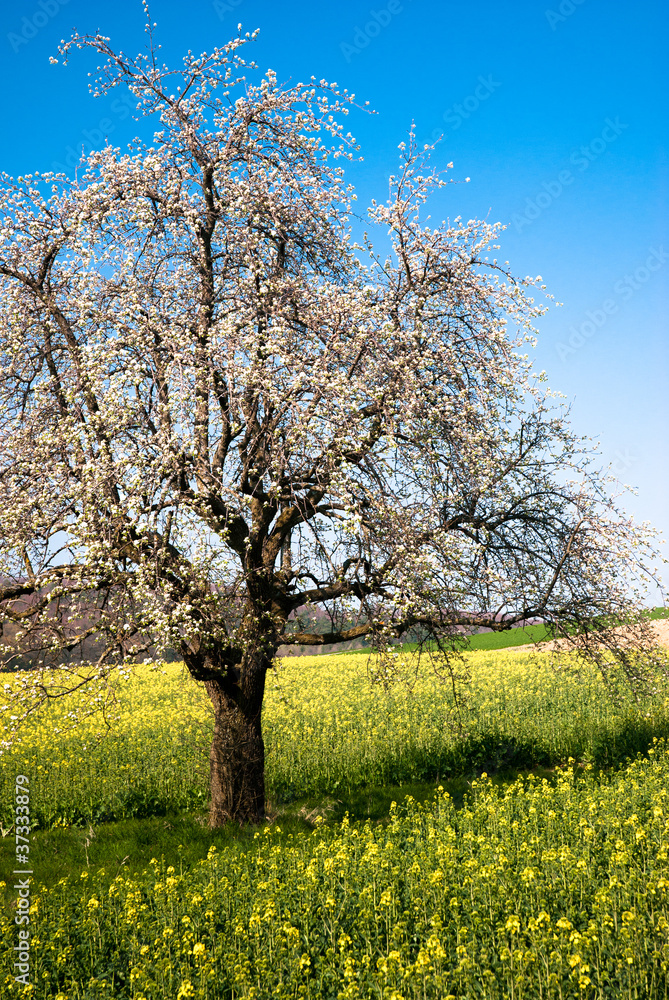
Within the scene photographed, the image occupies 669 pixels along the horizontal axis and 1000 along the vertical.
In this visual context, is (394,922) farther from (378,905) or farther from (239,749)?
(239,749)

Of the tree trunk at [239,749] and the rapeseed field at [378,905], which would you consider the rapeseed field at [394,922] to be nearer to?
the rapeseed field at [378,905]

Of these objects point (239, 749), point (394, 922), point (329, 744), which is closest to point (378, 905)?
point (394, 922)

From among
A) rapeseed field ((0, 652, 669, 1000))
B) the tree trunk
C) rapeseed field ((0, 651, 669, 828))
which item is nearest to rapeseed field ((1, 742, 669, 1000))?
rapeseed field ((0, 652, 669, 1000))

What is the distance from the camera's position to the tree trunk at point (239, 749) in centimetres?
1378

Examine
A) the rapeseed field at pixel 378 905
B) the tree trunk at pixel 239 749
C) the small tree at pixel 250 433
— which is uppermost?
the small tree at pixel 250 433

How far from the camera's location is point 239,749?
45.5 ft

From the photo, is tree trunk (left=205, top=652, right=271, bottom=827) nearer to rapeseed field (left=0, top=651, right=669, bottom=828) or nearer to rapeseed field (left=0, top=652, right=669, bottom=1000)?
rapeseed field (left=0, top=651, right=669, bottom=828)

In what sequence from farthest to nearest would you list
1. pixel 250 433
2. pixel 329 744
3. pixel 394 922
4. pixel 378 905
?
pixel 329 744
pixel 250 433
pixel 378 905
pixel 394 922

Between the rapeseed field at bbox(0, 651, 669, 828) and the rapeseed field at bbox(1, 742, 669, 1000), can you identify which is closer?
the rapeseed field at bbox(1, 742, 669, 1000)

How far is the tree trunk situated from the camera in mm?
13781

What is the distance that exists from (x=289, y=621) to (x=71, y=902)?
19.3 feet

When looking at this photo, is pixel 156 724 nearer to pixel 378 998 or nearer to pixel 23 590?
pixel 23 590

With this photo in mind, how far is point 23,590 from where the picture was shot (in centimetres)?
1262

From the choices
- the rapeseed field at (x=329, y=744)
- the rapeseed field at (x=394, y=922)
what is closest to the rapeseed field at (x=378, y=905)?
the rapeseed field at (x=394, y=922)
